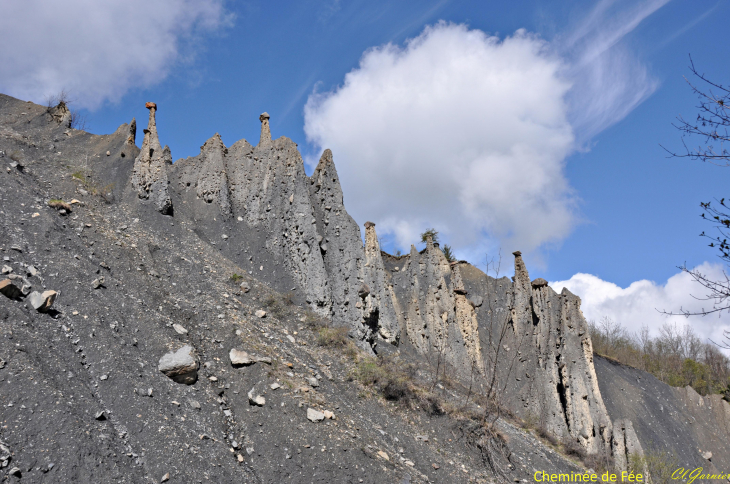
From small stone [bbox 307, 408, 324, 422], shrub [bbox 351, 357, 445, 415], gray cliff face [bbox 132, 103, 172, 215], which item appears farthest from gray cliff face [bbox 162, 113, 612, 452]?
small stone [bbox 307, 408, 324, 422]

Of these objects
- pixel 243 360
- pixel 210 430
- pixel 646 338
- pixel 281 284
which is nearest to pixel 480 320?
pixel 281 284

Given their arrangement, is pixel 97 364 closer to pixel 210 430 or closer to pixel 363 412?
pixel 210 430

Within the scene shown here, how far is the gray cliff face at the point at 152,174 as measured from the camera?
51.7ft

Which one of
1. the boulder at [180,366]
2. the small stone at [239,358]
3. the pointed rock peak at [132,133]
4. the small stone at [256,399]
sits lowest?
the small stone at [256,399]

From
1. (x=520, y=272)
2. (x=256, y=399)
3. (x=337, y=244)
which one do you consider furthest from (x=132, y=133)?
(x=520, y=272)

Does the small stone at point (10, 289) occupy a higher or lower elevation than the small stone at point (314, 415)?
higher

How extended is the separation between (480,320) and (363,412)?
16154 mm

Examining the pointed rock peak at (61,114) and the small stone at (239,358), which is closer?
the small stone at (239,358)

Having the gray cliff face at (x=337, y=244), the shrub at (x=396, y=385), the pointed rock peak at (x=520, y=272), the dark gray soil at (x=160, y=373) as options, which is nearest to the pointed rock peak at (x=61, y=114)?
the dark gray soil at (x=160, y=373)

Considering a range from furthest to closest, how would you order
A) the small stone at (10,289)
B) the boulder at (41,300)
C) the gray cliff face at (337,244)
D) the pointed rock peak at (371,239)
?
the pointed rock peak at (371,239)
the gray cliff face at (337,244)
the boulder at (41,300)
the small stone at (10,289)

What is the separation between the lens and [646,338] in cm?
5153

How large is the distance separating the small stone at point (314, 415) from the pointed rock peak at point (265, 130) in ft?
42.8

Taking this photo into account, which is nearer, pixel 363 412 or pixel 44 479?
pixel 44 479

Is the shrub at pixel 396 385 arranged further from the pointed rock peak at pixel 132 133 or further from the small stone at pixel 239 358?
the pointed rock peak at pixel 132 133
